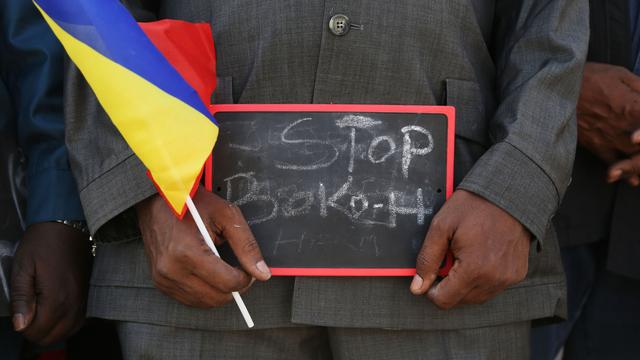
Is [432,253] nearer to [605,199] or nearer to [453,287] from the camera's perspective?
[453,287]

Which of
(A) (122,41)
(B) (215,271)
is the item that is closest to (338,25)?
(A) (122,41)

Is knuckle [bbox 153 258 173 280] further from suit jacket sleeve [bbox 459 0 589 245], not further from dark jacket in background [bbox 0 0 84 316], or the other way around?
suit jacket sleeve [bbox 459 0 589 245]

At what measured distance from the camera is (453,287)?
135 centimetres

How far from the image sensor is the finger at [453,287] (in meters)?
1.34

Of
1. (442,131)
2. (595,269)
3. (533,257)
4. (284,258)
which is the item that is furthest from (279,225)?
(595,269)

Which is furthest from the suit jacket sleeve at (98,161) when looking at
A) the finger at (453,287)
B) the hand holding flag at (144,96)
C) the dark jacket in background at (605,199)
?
the dark jacket in background at (605,199)

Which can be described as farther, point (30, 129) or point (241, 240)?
point (30, 129)

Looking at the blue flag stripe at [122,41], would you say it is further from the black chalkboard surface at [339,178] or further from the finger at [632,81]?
the finger at [632,81]

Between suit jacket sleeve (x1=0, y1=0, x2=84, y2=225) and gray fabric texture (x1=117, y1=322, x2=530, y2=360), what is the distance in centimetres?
35

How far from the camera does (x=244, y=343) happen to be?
4.76 feet

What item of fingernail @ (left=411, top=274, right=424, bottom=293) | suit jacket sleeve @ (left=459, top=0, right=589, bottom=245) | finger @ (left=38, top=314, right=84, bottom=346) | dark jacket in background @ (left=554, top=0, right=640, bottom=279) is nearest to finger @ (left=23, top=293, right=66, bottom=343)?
finger @ (left=38, top=314, right=84, bottom=346)

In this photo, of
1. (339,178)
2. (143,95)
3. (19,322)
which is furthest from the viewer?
(19,322)

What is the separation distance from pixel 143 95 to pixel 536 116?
663 millimetres

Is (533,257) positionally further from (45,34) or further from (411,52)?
(45,34)
